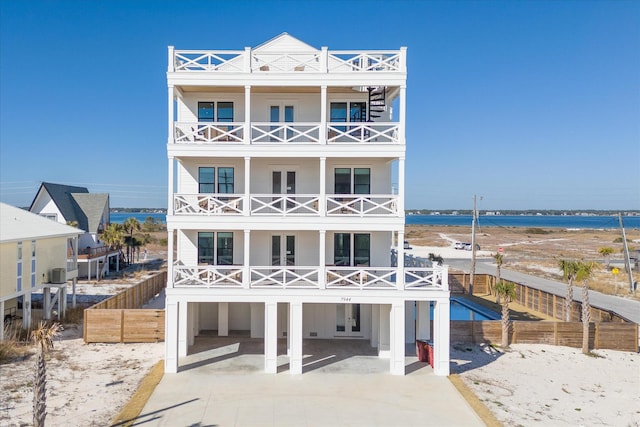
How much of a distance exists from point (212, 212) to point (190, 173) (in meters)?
2.50

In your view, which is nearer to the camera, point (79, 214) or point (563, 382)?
point (563, 382)

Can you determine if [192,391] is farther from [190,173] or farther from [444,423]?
[190,173]

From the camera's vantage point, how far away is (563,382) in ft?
45.0

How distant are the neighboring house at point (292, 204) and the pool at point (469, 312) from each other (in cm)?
667

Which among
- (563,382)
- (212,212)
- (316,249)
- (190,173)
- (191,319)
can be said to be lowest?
(563,382)

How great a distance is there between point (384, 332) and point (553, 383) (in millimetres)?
5902

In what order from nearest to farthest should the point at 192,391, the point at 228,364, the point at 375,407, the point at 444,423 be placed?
1. the point at 444,423
2. the point at 375,407
3. the point at 192,391
4. the point at 228,364

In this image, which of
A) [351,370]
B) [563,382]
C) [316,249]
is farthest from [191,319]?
[563,382]

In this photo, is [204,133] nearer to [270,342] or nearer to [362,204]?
[362,204]

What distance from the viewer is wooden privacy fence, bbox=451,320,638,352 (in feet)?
56.1

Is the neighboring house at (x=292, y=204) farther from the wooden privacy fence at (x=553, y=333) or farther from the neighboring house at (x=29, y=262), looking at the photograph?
the neighboring house at (x=29, y=262)

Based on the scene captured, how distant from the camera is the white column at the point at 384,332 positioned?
15.7 metres

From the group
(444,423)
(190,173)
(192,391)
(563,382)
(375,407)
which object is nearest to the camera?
(444,423)

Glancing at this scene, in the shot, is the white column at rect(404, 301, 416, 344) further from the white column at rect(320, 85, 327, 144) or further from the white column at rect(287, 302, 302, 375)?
the white column at rect(320, 85, 327, 144)
